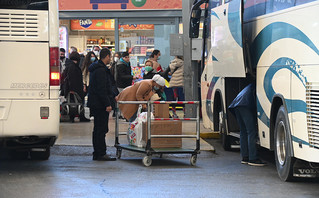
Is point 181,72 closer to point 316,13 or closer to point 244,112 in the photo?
point 244,112

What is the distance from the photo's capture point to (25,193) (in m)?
8.40

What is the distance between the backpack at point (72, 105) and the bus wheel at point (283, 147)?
8.95 m

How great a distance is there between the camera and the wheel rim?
9754 millimetres

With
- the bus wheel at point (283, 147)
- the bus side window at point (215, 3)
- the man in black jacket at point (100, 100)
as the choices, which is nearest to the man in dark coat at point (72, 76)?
the bus side window at point (215, 3)

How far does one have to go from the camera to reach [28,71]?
9.73m

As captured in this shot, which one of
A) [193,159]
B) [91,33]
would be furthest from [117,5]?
[193,159]

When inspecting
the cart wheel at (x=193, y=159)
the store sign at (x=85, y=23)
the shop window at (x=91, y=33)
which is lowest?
the cart wheel at (x=193, y=159)

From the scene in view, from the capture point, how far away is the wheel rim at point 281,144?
9.75 metres

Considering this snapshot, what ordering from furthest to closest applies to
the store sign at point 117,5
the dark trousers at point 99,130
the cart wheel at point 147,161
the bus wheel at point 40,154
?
the store sign at point 117,5, the dark trousers at point 99,130, the bus wheel at point 40,154, the cart wheel at point 147,161

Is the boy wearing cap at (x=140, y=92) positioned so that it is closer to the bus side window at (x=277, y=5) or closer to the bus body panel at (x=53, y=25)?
the bus side window at (x=277, y=5)

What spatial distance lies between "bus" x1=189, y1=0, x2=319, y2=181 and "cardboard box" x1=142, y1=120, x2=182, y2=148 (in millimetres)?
1395

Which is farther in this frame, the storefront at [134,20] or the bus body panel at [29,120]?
the storefront at [134,20]

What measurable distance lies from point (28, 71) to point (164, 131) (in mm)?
2778

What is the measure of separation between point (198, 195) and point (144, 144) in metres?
3.48
